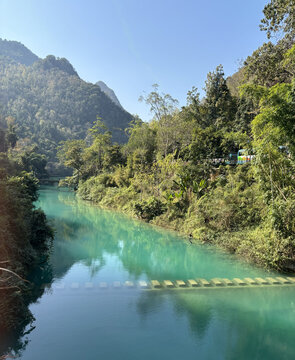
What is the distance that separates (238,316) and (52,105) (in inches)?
3190

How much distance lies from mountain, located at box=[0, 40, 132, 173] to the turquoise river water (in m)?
48.6

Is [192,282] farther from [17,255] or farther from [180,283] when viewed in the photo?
[17,255]

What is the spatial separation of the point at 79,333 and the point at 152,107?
850 inches

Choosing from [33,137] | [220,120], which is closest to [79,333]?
[220,120]

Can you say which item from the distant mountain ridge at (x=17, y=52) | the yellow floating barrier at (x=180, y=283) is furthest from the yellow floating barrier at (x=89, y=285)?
the distant mountain ridge at (x=17, y=52)

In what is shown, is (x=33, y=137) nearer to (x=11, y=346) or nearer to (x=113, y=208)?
(x=113, y=208)

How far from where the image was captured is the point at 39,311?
562 centimetres

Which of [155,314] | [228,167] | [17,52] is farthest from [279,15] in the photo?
[17,52]

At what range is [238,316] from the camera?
5668 millimetres

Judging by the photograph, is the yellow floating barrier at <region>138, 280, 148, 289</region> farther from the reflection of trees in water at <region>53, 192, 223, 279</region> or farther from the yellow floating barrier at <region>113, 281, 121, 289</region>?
the reflection of trees in water at <region>53, 192, 223, 279</region>

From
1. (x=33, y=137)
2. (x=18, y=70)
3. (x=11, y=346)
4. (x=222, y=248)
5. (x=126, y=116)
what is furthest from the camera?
(x=18, y=70)

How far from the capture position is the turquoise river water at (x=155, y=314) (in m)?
4.52

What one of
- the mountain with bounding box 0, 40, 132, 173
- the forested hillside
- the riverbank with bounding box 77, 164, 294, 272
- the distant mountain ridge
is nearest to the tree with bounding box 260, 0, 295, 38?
the forested hillside

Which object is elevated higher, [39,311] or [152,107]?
[152,107]
